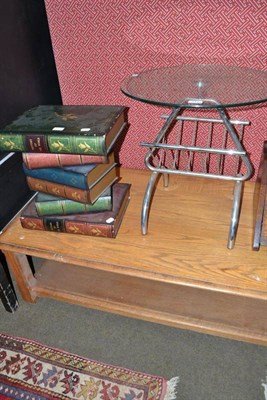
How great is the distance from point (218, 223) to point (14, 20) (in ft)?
2.68

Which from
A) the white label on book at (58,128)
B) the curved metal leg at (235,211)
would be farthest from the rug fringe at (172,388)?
the white label on book at (58,128)

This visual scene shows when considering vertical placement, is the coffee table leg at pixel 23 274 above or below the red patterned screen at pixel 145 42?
below

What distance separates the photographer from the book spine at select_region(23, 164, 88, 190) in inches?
35.2

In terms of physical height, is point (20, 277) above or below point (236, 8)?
below

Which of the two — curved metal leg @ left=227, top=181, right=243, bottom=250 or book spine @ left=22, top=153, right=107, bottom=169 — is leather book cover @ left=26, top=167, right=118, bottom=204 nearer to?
book spine @ left=22, top=153, right=107, bottom=169

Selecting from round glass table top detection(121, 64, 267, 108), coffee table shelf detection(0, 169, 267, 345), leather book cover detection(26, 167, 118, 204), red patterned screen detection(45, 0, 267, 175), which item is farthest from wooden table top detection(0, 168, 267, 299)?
round glass table top detection(121, 64, 267, 108)

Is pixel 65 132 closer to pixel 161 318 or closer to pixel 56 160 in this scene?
pixel 56 160

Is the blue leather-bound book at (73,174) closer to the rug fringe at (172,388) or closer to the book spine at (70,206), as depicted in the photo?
the book spine at (70,206)

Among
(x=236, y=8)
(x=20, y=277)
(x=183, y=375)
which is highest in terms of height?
(x=236, y=8)

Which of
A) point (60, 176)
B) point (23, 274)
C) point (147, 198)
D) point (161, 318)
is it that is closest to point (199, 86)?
point (147, 198)

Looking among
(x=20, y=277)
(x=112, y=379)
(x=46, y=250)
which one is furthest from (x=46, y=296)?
(x=112, y=379)

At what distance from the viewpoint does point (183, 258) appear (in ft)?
2.95

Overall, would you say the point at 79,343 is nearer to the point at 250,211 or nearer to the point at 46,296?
the point at 46,296

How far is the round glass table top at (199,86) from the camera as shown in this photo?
736 millimetres
